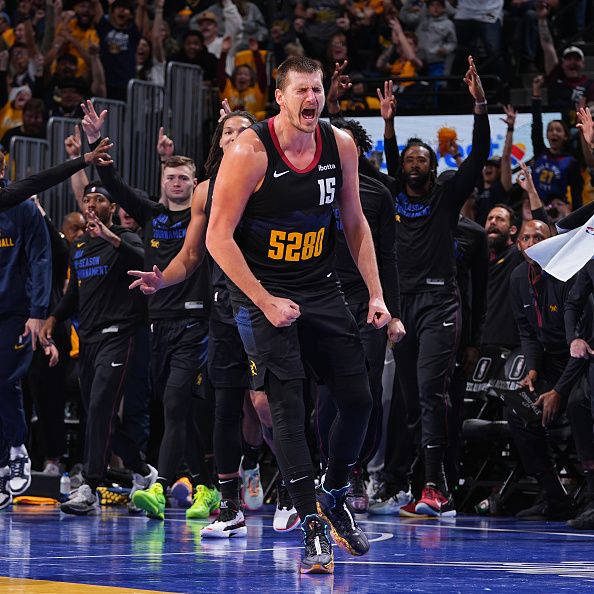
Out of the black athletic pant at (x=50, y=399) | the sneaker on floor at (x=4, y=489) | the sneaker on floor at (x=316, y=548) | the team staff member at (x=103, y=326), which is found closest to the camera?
the sneaker on floor at (x=316, y=548)

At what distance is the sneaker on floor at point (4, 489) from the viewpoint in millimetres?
8797

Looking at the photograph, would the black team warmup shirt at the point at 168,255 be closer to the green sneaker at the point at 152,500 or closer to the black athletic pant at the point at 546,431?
the green sneaker at the point at 152,500

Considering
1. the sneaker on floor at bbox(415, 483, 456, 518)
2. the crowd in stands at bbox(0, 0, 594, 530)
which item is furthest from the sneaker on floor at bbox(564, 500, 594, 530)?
the sneaker on floor at bbox(415, 483, 456, 518)

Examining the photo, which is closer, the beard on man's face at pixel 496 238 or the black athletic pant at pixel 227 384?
the black athletic pant at pixel 227 384

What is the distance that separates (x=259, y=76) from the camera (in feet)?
46.5

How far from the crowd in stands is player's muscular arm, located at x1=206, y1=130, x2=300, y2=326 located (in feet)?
5.02

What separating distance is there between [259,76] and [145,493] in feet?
23.9

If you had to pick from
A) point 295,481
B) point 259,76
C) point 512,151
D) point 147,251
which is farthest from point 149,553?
point 259,76

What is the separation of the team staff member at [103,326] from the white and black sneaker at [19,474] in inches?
17.0

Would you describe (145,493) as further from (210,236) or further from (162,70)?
(162,70)

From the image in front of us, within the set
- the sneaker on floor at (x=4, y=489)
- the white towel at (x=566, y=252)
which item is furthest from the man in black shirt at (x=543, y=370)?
the sneaker on floor at (x=4, y=489)

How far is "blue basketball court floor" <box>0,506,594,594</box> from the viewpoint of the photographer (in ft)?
15.6

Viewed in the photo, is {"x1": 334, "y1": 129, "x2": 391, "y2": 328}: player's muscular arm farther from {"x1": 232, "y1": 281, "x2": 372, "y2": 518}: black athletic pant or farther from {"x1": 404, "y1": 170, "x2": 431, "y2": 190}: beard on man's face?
{"x1": 404, "y1": 170, "x2": 431, "y2": 190}: beard on man's face

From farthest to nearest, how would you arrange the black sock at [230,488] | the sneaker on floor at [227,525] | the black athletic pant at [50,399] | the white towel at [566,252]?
the black athletic pant at [50,399]
the white towel at [566,252]
the black sock at [230,488]
the sneaker on floor at [227,525]
